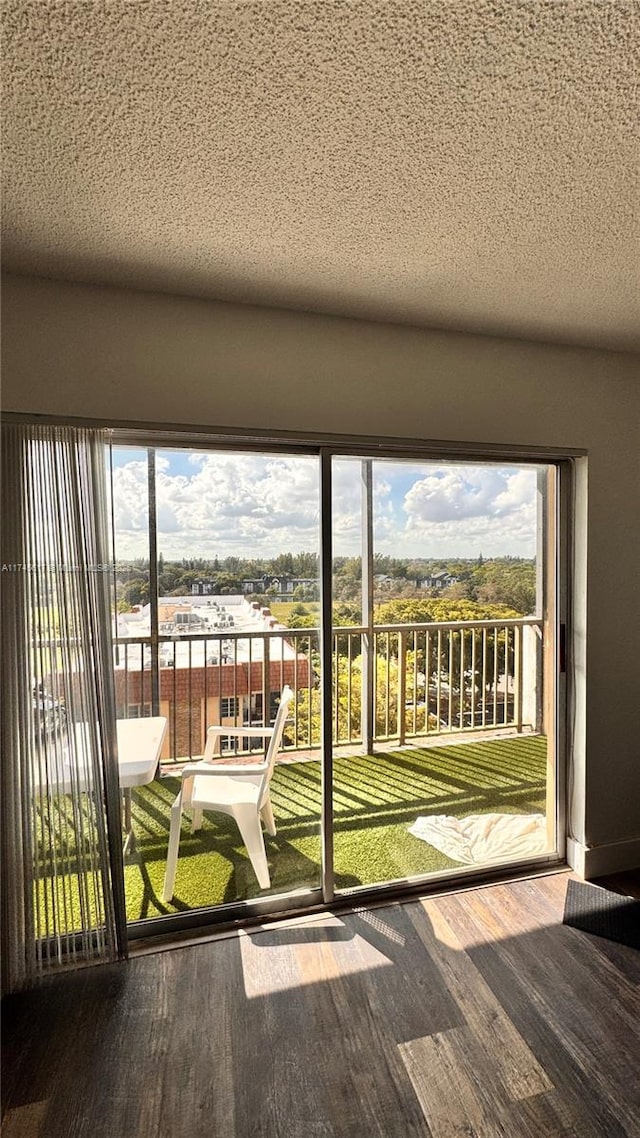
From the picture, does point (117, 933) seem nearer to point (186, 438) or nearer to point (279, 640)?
point (279, 640)

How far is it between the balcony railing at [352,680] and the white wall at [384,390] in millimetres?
446

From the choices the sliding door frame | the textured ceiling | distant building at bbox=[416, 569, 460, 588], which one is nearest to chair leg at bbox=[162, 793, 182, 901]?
the sliding door frame

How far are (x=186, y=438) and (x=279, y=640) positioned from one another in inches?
38.1

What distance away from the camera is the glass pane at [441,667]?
9.11 ft

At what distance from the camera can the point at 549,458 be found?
3.03m

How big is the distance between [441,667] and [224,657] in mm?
1053

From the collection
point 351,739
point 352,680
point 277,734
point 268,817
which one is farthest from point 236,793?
point 352,680

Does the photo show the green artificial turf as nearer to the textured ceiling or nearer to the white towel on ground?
the white towel on ground

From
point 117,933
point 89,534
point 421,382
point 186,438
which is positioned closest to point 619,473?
point 421,382

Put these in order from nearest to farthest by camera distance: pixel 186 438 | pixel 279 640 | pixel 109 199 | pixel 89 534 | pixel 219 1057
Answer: pixel 109 199, pixel 219 1057, pixel 89 534, pixel 186 438, pixel 279 640

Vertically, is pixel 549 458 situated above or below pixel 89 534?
above

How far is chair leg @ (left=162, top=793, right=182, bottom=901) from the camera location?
2.58m

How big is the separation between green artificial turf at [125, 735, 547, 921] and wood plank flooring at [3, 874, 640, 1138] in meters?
0.22

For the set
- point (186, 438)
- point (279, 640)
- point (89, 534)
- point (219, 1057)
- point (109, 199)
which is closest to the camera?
point (109, 199)
